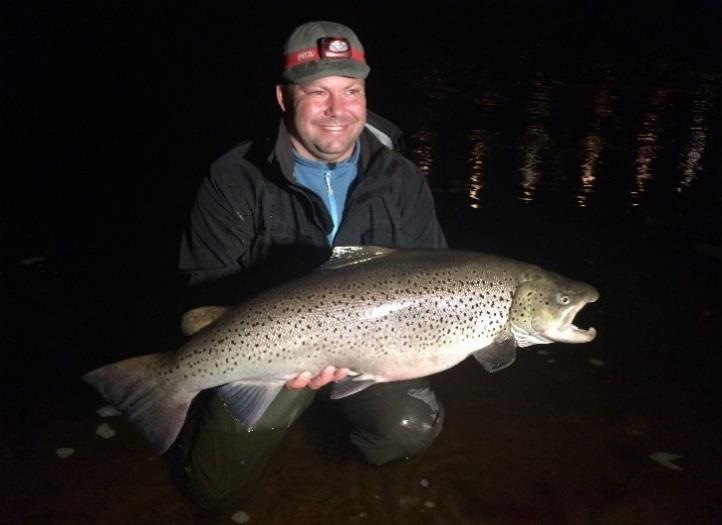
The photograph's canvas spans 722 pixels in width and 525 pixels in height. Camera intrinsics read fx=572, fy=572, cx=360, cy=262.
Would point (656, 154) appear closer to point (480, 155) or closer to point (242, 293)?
point (480, 155)

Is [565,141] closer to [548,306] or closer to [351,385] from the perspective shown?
[548,306]

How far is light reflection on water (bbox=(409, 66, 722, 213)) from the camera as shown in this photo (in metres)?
7.83

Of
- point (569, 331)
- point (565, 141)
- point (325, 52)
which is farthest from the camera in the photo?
point (565, 141)

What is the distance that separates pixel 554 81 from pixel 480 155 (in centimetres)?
1097

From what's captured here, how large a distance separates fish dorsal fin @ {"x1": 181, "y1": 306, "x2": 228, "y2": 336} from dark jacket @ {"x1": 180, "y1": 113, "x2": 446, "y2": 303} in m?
0.45

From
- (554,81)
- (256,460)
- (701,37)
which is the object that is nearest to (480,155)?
(256,460)

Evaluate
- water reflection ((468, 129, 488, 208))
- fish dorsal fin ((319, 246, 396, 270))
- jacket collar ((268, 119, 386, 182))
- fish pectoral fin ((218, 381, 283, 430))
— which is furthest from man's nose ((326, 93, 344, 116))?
water reflection ((468, 129, 488, 208))

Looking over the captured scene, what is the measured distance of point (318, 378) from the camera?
2.57 m

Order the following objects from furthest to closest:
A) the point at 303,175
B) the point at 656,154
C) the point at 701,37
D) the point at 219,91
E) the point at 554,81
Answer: the point at 701,37 → the point at 554,81 → the point at 219,91 → the point at 656,154 → the point at 303,175

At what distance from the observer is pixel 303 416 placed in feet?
11.5

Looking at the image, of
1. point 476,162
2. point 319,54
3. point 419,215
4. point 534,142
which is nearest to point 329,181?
point 419,215

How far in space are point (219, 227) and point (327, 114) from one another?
0.81 m

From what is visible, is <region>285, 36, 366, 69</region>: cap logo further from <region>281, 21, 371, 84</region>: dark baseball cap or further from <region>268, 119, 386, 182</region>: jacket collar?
<region>268, 119, 386, 182</region>: jacket collar

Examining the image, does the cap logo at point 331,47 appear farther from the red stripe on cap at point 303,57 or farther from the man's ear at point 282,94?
the man's ear at point 282,94
